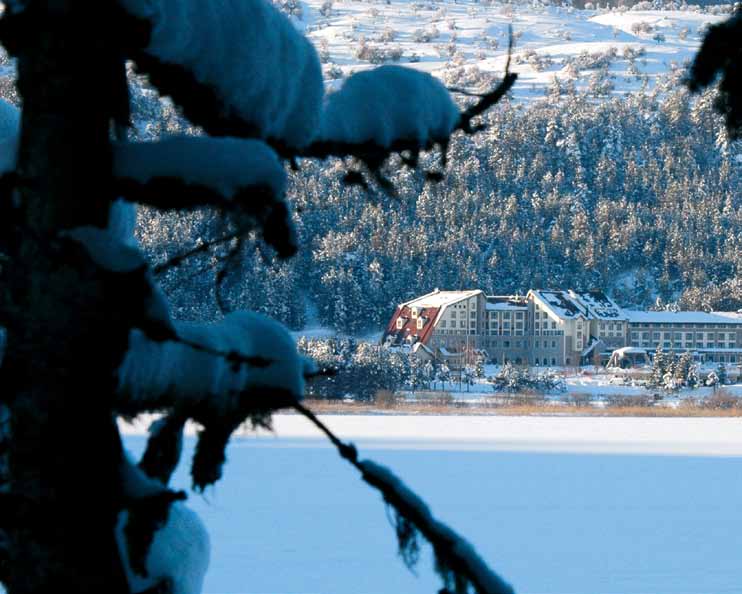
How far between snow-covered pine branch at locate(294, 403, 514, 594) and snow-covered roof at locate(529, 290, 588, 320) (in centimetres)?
7183

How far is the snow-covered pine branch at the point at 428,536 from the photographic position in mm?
1962

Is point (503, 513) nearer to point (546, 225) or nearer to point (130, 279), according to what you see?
point (130, 279)

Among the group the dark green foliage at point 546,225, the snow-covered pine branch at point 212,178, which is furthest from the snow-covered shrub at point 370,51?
the snow-covered pine branch at point 212,178

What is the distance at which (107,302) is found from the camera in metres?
1.71

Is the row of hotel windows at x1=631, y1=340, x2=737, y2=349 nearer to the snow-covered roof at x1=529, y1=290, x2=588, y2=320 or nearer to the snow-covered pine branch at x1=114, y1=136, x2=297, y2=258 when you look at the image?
the snow-covered roof at x1=529, y1=290, x2=588, y2=320

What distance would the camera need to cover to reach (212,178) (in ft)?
5.68

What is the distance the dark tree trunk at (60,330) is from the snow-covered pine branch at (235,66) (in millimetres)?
114

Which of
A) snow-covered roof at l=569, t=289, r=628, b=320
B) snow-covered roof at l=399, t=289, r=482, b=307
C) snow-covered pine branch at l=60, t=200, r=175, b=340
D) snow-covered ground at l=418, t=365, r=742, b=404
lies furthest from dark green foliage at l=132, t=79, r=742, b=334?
snow-covered pine branch at l=60, t=200, r=175, b=340

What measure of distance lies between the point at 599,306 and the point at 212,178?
75782 millimetres

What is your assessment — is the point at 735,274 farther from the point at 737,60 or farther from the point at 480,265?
the point at 737,60

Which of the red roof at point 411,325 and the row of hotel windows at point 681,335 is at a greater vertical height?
the red roof at point 411,325

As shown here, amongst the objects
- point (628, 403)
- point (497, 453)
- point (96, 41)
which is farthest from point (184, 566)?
point (628, 403)

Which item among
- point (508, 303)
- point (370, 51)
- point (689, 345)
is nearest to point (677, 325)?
point (689, 345)

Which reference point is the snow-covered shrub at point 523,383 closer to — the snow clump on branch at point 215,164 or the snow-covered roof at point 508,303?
the snow-covered roof at point 508,303
